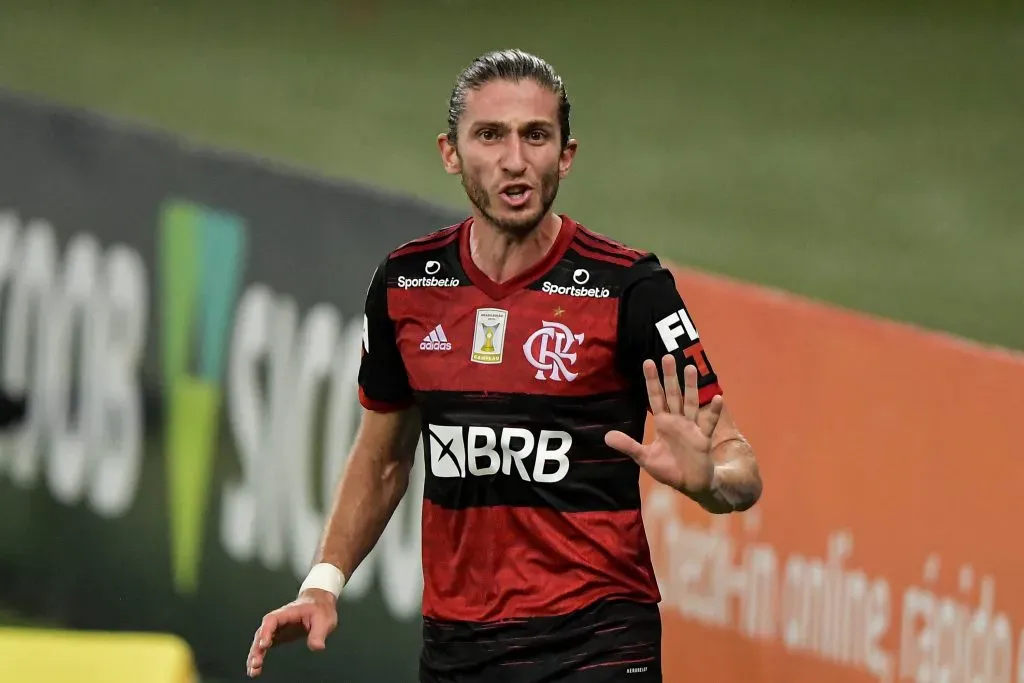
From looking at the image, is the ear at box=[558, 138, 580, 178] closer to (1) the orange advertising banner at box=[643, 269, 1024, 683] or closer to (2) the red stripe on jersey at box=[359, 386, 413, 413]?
(2) the red stripe on jersey at box=[359, 386, 413, 413]

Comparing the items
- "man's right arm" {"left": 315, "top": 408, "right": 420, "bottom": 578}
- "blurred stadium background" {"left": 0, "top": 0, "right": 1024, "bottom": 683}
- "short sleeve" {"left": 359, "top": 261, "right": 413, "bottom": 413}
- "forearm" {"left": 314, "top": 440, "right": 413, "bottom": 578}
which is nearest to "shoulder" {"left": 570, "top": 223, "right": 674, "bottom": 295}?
"short sleeve" {"left": 359, "top": 261, "right": 413, "bottom": 413}

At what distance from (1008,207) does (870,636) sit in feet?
9.33

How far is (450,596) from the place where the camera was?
12.3 feet

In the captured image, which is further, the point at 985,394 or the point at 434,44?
the point at 434,44

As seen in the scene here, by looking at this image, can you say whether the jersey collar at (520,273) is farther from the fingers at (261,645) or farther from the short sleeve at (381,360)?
the fingers at (261,645)

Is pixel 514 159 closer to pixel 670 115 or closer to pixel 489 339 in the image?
pixel 489 339

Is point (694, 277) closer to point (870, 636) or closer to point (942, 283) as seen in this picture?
point (870, 636)

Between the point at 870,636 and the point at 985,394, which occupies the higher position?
the point at 985,394

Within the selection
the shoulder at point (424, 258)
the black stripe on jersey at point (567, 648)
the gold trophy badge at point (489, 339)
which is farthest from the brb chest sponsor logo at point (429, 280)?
the black stripe on jersey at point (567, 648)

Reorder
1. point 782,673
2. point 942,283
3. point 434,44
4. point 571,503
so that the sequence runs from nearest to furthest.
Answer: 1. point 571,503
2. point 782,673
3. point 942,283
4. point 434,44

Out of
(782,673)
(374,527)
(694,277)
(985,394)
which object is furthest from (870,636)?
(374,527)

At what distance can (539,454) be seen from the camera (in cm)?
368

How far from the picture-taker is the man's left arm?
350 cm

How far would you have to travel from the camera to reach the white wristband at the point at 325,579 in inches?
153
